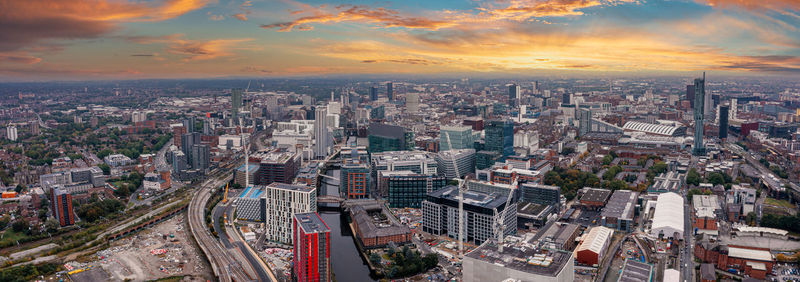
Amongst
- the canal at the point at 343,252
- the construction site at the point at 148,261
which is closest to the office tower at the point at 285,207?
the canal at the point at 343,252

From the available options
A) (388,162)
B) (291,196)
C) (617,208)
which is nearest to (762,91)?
(617,208)

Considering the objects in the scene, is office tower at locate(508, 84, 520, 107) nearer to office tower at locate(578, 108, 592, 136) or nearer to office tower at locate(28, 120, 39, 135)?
office tower at locate(578, 108, 592, 136)

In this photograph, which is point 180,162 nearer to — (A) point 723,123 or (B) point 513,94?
(A) point 723,123

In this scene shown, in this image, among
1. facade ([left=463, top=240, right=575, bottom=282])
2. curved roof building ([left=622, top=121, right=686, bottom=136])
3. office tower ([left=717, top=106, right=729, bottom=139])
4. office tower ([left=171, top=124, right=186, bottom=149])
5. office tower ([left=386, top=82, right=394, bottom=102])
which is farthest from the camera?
office tower ([left=386, top=82, right=394, bottom=102])

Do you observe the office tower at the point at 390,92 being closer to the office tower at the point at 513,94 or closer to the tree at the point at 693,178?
the office tower at the point at 513,94

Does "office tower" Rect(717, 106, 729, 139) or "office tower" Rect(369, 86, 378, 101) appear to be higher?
"office tower" Rect(369, 86, 378, 101)

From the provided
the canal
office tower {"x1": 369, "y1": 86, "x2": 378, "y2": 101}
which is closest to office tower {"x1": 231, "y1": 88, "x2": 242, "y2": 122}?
office tower {"x1": 369, "y1": 86, "x2": 378, "y2": 101}
